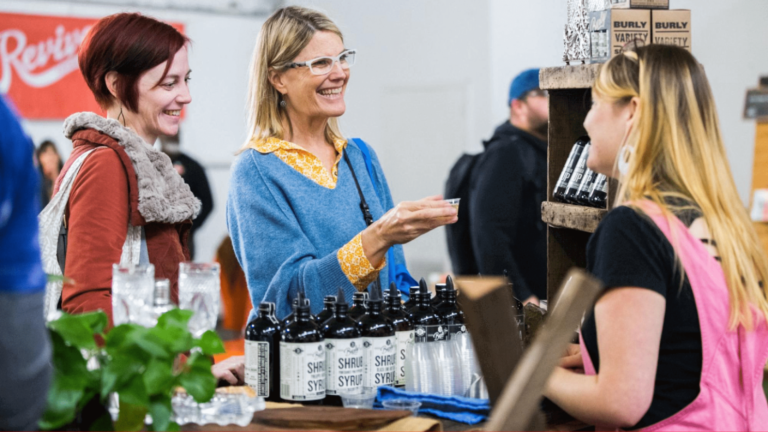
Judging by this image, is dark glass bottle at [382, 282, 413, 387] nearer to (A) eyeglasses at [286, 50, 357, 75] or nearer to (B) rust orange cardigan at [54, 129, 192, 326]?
(B) rust orange cardigan at [54, 129, 192, 326]

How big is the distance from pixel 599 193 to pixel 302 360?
1.05m

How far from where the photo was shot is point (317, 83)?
2.51 meters

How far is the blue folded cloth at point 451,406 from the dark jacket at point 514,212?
7.50ft

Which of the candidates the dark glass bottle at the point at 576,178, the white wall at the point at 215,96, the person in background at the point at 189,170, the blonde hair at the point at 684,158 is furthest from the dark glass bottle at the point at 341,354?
the white wall at the point at 215,96

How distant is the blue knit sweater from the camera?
89.7 inches

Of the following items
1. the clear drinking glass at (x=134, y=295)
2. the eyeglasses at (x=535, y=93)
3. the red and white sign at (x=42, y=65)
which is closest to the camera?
the clear drinking glass at (x=134, y=295)

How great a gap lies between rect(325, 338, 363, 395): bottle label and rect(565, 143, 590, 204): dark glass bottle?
3.12 ft

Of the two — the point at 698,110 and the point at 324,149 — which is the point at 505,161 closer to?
the point at 324,149

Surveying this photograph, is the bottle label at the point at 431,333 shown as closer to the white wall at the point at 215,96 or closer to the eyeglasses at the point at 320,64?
the eyeglasses at the point at 320,64

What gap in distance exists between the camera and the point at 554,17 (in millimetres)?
6492

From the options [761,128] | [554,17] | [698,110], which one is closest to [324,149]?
[698,110]

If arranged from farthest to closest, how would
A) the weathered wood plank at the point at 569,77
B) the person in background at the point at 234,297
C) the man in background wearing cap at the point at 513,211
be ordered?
the person in background at the point at 234,297 < the man in background wearing cap at the point at 513,211 < the weathered wood plank at the point at 569,77

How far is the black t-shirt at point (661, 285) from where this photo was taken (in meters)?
1.53

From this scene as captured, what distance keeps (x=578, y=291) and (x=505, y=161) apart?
3224 mm
